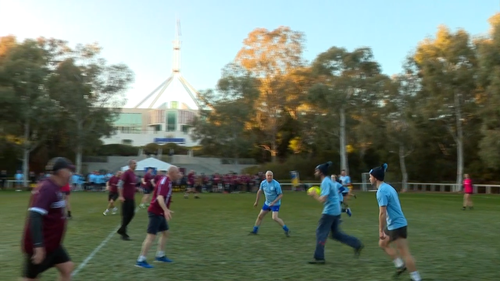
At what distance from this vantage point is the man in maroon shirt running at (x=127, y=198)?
11.9 m

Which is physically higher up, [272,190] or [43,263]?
[272,190]

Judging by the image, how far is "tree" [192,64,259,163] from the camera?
53.4m

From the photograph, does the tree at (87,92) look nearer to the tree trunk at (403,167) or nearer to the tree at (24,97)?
the tree at (24,97)

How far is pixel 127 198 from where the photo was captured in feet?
40.4

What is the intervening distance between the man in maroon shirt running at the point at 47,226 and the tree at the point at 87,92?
143 ft

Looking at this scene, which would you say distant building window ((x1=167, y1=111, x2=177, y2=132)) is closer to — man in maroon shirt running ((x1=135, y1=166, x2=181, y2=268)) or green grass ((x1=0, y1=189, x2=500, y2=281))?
green grass ((x1=0, y1=189, x2=500, y2=281))

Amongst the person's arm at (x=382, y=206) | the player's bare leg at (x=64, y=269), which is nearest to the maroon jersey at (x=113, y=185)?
the person's arm at (x=382, y=206)

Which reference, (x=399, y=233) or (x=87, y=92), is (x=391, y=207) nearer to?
(x=399, y=233)

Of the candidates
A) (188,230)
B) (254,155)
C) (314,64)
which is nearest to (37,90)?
(314,64)

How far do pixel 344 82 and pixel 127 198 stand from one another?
37.3 metres

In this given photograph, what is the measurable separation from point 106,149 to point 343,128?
33.9m

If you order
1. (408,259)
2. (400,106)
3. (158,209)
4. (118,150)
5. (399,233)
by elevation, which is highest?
(400,106)

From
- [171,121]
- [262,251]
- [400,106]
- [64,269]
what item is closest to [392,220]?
[262,251]

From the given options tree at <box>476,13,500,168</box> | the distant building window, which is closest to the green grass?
tree at <box>476,13,500,168</box>
